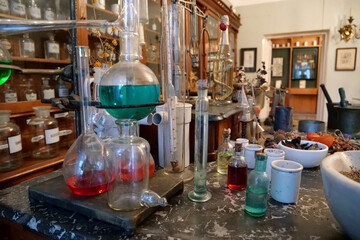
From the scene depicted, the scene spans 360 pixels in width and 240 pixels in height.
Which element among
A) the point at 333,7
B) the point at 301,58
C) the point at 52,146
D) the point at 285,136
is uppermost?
the point at 333,7

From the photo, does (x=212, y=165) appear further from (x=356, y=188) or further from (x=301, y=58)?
(x=301, y=58)

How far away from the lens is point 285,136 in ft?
3.32

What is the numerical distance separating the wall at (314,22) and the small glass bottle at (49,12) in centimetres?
340

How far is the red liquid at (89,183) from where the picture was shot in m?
0.55

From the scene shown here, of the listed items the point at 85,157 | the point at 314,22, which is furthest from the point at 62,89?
the point at 314,22

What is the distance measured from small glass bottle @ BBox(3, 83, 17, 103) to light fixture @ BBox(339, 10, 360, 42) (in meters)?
4.09

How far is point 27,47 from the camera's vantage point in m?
1.39

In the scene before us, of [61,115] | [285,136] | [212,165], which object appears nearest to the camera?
[212,165]

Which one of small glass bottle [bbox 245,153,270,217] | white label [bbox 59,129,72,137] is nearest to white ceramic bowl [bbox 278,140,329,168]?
small glass bottle [bbox 245,153,270,217]

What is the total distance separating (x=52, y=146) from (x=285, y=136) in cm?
132

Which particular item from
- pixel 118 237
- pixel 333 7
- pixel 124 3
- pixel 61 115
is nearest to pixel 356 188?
A: pixel 118 237

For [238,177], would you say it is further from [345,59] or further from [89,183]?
[345,59]

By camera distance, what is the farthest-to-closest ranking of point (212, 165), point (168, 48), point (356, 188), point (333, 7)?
point (333, 7)
point (212, 165)
point (168, 48)
point (356, 188)

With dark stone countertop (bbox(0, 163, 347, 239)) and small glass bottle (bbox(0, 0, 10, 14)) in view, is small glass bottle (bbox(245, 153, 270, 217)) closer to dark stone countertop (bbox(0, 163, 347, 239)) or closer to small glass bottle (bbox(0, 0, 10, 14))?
dark stone countertop (bbox(0, 163, 347, 239))
